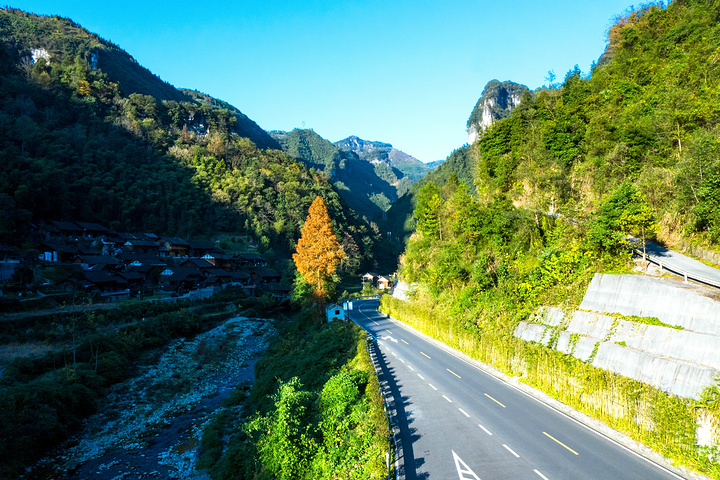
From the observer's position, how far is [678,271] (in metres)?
16.1

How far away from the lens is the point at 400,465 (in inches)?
457

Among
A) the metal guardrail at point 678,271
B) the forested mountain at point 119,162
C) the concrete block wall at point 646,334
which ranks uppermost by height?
the forested mountain at point 119,162

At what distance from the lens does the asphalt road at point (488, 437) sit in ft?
36.4

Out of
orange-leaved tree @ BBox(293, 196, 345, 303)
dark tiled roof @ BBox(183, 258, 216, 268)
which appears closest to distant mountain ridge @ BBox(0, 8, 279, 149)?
dark tiled roof @ BBox(183, 258, 216, 268)

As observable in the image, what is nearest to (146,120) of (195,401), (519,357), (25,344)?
(25,344)

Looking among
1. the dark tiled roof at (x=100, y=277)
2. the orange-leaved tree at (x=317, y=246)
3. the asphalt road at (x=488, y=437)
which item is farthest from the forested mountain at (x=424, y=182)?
the asphalt road at (x=488, y=437)

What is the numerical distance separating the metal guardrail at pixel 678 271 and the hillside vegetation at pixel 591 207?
105 cm

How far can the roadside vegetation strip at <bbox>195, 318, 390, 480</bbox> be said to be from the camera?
→ 12.2 meters

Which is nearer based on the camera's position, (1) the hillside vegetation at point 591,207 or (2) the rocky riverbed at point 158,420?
(1) the hillside vegetation at point 591,207

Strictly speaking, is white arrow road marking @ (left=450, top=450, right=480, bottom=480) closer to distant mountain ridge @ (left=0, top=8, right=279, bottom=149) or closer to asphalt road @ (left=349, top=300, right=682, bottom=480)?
asphalt road @ (left=349, top=300, right=682, bottom=480)

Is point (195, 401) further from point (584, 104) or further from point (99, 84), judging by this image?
point (99, 84)

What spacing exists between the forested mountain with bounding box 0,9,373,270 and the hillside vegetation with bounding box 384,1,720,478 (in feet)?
→ 205

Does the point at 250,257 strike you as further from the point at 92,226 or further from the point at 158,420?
the point at 158,420

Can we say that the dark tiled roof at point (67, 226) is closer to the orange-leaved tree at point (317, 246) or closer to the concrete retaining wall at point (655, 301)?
the orange-leaved tree at point (317, 246)
